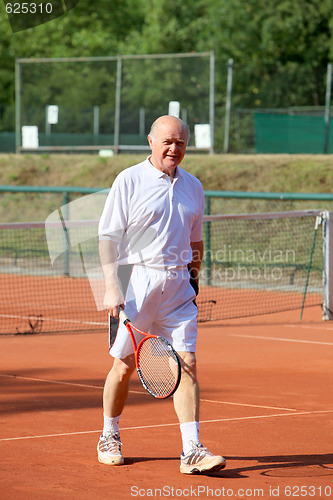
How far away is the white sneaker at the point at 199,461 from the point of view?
4.72 m

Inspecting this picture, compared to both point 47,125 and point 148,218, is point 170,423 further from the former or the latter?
point 47,125

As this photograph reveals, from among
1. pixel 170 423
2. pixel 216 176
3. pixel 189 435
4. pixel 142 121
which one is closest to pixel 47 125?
pixel 142 121

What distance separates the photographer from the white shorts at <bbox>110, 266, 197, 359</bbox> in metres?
4.96

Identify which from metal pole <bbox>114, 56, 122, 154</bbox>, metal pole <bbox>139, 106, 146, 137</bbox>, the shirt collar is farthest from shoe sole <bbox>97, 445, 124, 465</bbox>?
metal pole <bbox>139, 106, 146, 137</bbox>

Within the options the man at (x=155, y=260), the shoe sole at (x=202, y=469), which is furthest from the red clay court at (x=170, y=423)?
the man at (x=155, y=260)

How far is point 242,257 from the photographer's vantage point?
15562mm

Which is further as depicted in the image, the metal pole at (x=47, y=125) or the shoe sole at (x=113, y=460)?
the metal pole at (x=47, y=125)

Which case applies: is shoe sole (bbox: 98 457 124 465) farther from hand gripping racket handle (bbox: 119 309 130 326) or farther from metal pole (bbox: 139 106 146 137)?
metal pole (bbox: 139 106 146 137)

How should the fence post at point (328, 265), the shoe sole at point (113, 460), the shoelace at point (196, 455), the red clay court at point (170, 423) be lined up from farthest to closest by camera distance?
the fence post at point (328, 265), the shoe sole at point (113, 460), the shoelace at point (196, 455), the red clay court at point (170, 423)

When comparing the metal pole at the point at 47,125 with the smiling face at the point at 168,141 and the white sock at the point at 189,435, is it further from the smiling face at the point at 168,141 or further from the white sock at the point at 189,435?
the white sock at the point at 189,435

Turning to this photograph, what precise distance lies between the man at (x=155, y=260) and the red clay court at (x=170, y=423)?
31 centimetres

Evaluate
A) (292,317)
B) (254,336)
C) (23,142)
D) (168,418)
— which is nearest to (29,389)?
(168,418)

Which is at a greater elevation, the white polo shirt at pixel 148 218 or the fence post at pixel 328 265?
the white polo shirt at pixel 148 218

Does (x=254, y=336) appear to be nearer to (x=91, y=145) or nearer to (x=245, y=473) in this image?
(x=245, y=473)
